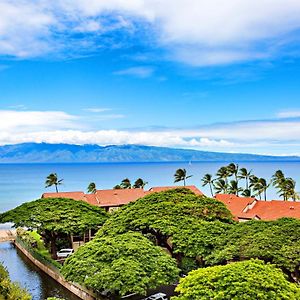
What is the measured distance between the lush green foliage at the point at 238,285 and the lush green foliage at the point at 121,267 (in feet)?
15.6

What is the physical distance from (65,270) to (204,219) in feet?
39.7

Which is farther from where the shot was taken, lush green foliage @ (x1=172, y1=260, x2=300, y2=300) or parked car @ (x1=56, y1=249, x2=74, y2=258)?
parked car @ (x1=56, y1=249, x2=74, y2=258)

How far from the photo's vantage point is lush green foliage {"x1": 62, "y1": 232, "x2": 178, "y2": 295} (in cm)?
2338

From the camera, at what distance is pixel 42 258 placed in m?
37.3

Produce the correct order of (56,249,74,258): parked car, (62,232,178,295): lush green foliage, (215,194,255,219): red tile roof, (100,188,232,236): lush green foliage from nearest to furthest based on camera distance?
(62,232,178,295): lush green foliage
(100,188,232,236): lush green foliage
(56,249,74,258): parked car
(215,194,255,219): red tile roof

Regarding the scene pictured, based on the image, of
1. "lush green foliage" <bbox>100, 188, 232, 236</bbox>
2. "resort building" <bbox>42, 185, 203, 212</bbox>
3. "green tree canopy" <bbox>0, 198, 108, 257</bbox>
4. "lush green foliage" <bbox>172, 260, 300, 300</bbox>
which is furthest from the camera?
"resort building" <bbox>42, 185, 203, 212</bbox>

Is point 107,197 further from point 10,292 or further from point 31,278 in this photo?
point 10,292

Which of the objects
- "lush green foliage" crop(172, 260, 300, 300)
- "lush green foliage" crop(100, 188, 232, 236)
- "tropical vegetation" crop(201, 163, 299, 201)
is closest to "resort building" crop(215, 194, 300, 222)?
"lush green foliage" crop(100, 188, 232, 236)

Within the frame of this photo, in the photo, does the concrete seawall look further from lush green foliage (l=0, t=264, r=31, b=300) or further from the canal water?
lush green foliage (l=0, t=264, r=31, b=300)

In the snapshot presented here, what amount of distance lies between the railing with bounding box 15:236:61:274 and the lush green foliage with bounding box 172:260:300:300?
17.4 metres

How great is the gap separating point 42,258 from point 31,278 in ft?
9.25

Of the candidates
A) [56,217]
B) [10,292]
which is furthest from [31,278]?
[10,292]

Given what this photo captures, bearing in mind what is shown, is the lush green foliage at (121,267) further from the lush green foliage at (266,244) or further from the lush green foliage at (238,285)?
the lush green foliage at (238,285)

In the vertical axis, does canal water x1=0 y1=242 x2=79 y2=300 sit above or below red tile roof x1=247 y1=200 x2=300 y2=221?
below
